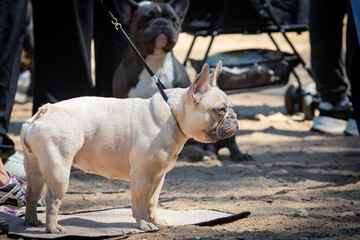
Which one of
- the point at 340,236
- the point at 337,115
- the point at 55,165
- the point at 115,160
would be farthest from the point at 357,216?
the point at 337,115

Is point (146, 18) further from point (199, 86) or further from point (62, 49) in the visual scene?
point (199, 86)

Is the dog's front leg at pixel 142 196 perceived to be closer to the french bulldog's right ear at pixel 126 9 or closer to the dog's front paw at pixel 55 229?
the dog's front paw at pixel 55 229

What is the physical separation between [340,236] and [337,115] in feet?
11.0

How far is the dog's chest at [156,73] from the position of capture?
419 cm

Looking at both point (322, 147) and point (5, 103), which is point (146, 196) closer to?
point (5, 103)

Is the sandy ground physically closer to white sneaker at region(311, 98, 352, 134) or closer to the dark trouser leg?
white sneaker at region(311, 98, 352, 134)

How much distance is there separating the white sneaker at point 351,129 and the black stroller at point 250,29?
2.82ft

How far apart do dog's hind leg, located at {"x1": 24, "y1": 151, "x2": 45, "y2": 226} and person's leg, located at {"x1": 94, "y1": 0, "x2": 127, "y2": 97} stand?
2.17 metres

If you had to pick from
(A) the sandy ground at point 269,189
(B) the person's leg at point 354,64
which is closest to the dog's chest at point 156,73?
(A) the sandy ground at point 269,189

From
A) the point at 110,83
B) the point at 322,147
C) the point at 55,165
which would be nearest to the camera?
the point at 55,165

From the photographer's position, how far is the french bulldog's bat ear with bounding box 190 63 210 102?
8.06 feet

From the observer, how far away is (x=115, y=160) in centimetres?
250

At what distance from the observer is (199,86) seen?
249 cm

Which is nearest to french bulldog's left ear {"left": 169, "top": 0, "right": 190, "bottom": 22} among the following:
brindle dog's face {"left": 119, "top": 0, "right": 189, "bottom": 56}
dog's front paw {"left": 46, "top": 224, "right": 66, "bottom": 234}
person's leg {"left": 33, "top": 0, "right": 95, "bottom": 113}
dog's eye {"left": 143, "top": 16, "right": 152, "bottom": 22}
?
brindle dog's face {"left": 119, "top": 0, "right": 189, "bottom": 56}
